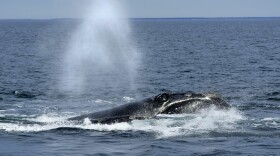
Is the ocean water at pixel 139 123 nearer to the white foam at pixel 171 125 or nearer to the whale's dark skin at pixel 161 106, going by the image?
the white foam at pixel 171 125

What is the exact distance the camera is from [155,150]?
23828 mm

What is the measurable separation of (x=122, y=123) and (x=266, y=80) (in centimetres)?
2846

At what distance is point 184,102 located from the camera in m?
30.0

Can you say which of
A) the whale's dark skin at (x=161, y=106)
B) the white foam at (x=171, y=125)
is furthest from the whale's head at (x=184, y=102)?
the white foam at (x=171, y=125)

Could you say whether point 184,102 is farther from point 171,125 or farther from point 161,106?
point 171,125

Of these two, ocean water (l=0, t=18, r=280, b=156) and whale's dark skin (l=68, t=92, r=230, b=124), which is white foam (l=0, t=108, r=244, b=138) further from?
whale's dark skin (l=68, t=92, r=230, b=124)

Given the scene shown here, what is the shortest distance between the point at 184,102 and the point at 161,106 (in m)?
1.12

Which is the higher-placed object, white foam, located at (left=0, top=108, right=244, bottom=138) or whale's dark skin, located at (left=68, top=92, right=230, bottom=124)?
whale's dark skin, located at (left=68, top=92, right=230, bottom=124)

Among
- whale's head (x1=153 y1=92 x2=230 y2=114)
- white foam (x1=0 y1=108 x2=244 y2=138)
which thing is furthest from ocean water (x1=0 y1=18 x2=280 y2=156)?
whale's head (x1=153 y1=92 x2=230 y2=114)

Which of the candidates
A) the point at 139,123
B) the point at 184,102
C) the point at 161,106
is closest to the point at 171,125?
the point at 139,123

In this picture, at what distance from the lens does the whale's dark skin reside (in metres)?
29.4

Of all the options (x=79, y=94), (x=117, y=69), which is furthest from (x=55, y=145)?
(x=117, y=69)

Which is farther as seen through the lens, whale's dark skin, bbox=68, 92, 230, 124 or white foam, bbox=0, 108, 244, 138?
whale's dark skin, bbox=68, 92, 230, 124

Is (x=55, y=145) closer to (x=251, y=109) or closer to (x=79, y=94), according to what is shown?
(x=251, y=109)
